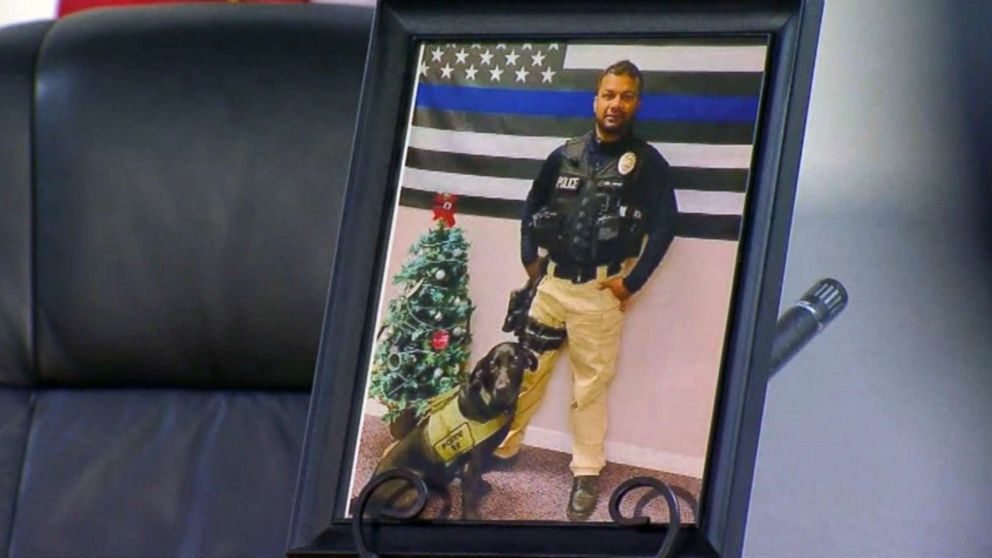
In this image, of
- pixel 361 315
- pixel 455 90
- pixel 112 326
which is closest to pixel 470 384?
pixel 361 315

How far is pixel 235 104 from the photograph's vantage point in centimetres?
118

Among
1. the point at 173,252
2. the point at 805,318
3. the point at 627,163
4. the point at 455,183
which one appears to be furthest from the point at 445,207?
the point at 173,252

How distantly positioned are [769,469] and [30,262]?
2.20 feet

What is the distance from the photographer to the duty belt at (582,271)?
0.77m

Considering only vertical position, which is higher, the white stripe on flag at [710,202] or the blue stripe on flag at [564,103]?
the blue stripe on flag at [564,103]

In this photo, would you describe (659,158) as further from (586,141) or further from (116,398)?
(116,398)

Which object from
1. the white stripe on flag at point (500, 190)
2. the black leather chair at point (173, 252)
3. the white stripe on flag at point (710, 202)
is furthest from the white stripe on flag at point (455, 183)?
the black leather chair at point (173, 252)

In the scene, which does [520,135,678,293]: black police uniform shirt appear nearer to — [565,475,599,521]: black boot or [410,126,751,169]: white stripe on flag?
[410,126,751,169]: white stripe on flag

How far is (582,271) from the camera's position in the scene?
0.78 metres

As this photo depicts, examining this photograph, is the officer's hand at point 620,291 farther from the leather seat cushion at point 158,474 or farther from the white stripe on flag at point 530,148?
the leather seat cushion at point 158,474

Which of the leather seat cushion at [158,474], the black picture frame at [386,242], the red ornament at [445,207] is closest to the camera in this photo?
the black picture frame at [386,242]

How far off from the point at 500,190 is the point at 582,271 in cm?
8

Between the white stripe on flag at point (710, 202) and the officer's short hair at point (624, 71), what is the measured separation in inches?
2.8

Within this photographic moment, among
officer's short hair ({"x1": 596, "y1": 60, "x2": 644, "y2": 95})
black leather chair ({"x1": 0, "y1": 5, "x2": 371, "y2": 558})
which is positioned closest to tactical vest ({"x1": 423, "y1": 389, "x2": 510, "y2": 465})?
officer's short hair ({"x1": 596, "y1": 60, "x2": 644, "y2": 95})
